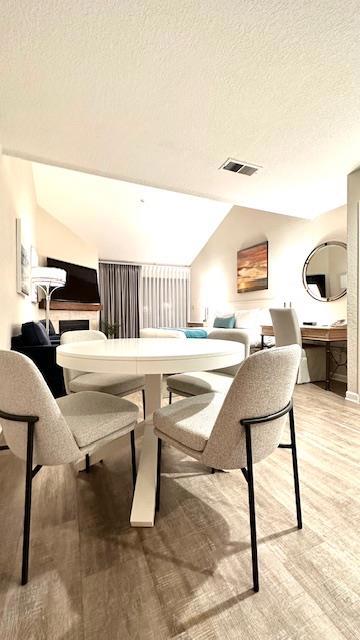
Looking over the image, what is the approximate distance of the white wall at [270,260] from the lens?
4035 mm

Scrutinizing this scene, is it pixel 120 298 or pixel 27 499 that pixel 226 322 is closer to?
pixel 120 298

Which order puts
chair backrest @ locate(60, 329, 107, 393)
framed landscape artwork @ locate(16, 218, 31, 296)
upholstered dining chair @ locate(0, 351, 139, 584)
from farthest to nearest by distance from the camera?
framed landscape artwork @ locate(16, 218, 31, 296), chair backrest @ locate(60, 329, 107, 393), upholstered dining chair @ locate(0, 351, 139, 584)

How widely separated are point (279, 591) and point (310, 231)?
14.1ft

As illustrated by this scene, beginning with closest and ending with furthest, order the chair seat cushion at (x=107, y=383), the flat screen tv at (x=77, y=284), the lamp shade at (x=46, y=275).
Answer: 1. the chair seat cushion at (x=107, y=383)
2. the lamp shade at (x=46, y=275)
3. the flat screen tv at (x=77, y=284)

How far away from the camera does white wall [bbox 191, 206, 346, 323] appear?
13.2ft

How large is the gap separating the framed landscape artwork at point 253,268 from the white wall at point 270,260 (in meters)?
0.11

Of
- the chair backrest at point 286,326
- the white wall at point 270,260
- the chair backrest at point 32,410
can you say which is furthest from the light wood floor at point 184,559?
the white wall at point 270,260

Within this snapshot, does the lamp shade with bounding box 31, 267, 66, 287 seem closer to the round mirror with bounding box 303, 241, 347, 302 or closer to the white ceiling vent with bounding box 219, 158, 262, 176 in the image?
the white ceiling vent with bounding box 219, 158, 262, 176

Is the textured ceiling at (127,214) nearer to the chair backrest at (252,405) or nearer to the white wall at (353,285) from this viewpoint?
the white wall at (353,285)

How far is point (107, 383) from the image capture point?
5.99ft

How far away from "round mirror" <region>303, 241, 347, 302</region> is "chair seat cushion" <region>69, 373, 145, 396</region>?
3.11 meters

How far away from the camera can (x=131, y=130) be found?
2.13 metres

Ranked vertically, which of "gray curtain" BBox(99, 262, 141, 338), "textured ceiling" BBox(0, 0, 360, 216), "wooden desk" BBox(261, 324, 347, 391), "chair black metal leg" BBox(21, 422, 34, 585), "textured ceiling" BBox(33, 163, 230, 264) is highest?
"textured ceiling" BBox(33, 163, 230, 264)

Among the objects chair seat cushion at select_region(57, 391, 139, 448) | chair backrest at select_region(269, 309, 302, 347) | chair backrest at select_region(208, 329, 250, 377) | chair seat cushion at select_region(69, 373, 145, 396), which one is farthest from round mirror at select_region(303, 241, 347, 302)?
chair seat cushion at select_region(57, 391, 139, 448)
